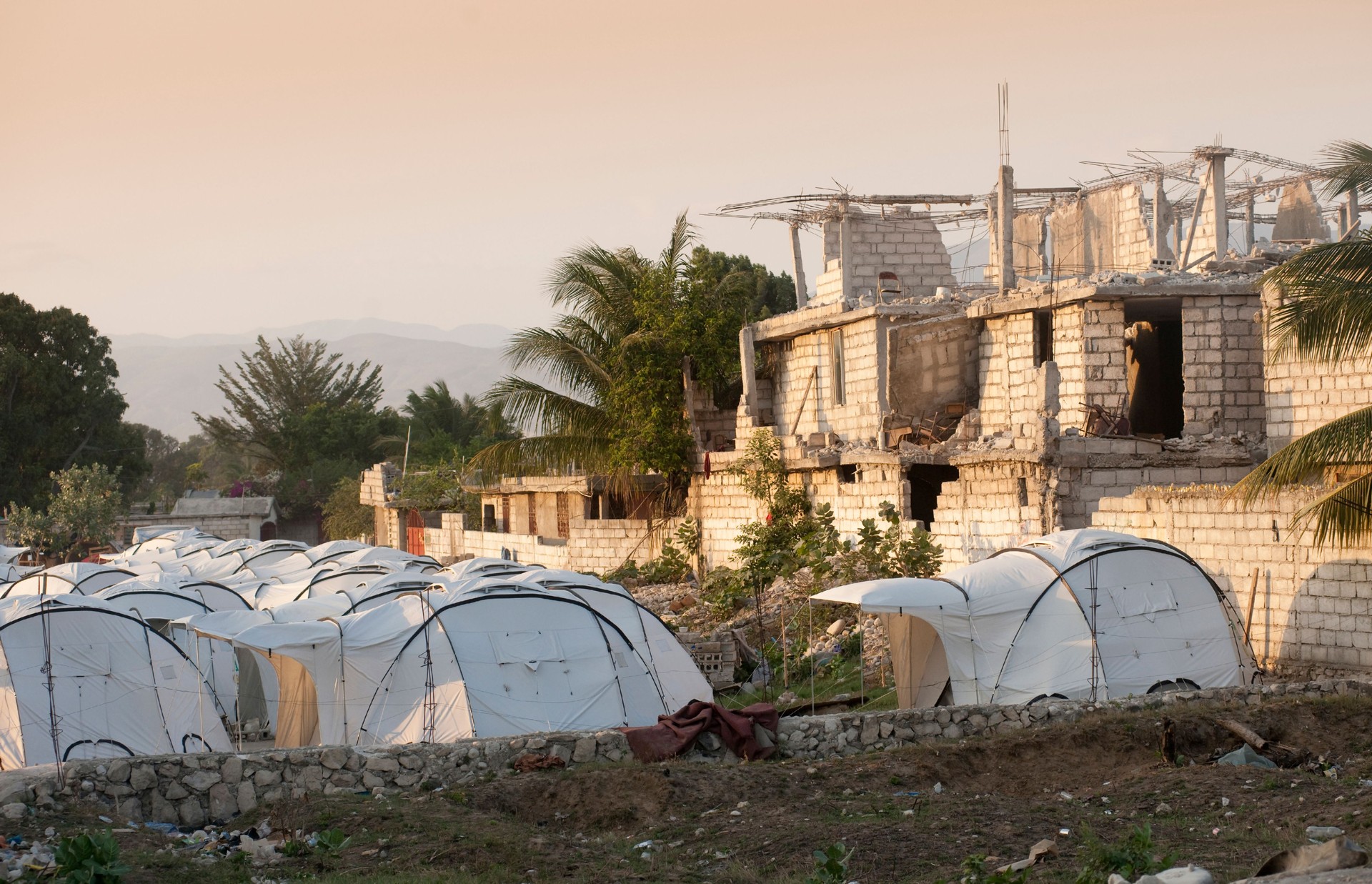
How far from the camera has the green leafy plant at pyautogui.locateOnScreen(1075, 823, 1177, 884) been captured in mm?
5996

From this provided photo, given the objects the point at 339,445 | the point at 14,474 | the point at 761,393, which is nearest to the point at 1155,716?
the point at 761,393

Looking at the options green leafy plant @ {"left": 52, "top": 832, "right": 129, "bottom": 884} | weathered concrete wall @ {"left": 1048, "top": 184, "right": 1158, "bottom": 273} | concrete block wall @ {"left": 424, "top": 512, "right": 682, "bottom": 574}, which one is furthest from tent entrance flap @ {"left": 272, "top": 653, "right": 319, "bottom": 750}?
weathered concrete wall @ {"left": 1048, "top": 184, "right": 1158, "bottom": 273}

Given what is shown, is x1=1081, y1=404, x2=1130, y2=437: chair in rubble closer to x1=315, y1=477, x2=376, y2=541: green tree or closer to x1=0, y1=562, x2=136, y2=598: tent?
x1=0, y1=562, x2=136, y2=598: tent

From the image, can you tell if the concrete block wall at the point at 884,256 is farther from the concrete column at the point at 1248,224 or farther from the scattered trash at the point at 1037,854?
the scattered trash at the point at 1037,854

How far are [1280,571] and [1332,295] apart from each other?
139 inches

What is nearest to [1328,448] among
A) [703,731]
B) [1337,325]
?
[1337,325]

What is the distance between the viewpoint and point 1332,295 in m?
10.8

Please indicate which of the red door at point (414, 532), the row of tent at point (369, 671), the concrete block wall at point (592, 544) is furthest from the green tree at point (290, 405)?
the row of tent at point (369, 671)

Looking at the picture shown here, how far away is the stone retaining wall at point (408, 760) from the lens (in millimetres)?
8859

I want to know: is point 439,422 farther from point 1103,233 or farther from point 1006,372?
point 1006,372

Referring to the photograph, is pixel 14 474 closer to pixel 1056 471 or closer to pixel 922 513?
pixel 922 513

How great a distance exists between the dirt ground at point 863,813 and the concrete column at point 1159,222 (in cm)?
1230

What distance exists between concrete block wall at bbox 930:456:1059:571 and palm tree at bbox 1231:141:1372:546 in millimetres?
4875

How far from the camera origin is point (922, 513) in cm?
2089
